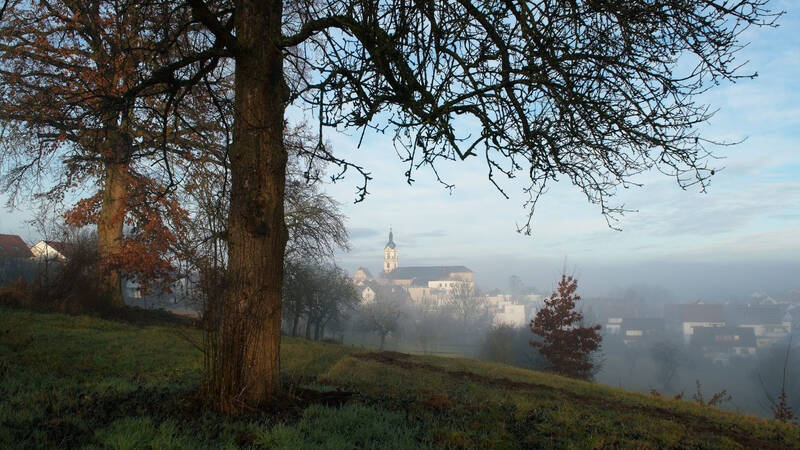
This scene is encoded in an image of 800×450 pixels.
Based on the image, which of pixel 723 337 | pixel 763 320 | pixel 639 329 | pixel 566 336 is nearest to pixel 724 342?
pixel 723 337

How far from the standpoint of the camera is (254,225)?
14.6 feet

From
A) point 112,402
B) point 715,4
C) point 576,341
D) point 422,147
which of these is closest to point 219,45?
point 422,147

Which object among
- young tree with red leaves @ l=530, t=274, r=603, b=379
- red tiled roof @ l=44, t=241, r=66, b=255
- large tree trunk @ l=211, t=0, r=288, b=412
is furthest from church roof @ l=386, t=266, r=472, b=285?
large tree trunk @ l=211, t=0, r=288, b=412

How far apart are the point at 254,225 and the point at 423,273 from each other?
153737mm

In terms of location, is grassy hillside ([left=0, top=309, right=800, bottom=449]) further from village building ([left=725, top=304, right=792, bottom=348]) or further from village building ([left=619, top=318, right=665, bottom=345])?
village building ([left=725, top=304, right=792, bottom=348])

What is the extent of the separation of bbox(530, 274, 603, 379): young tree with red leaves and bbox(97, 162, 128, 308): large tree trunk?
66.5 ft

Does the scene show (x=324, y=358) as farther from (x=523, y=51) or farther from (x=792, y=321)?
(x=792, y=321)

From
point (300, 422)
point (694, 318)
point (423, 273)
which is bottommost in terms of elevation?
point (694, 318)

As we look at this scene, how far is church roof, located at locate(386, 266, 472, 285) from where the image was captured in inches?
5965

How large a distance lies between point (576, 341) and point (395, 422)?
23.7 m

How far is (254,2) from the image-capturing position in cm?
473

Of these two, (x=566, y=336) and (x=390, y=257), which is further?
(x=390, y=257)

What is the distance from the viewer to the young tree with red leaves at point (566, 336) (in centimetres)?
2506

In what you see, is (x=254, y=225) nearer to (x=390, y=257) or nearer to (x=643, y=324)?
(x=643, y=324)
